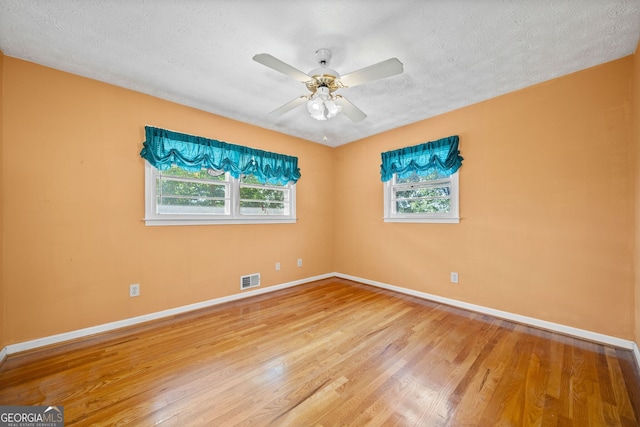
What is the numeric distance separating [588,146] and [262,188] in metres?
3.75

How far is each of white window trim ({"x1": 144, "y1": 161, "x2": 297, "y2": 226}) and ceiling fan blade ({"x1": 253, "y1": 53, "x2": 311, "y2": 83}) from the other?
1.94 metres

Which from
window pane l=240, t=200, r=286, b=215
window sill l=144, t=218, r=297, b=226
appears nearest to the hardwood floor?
window sill l=144, t=218, r=297, b=226

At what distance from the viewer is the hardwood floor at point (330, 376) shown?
1.47 m

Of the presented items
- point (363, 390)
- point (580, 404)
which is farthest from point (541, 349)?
point (363, 390)

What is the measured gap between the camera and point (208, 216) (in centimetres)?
325

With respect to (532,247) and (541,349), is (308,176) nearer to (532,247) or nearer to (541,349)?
(532,247)

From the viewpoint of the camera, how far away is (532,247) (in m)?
2.66

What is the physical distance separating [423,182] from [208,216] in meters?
3.01

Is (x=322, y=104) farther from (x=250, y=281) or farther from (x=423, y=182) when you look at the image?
(x=250, y=281)

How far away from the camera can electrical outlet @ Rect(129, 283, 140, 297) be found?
2668mm

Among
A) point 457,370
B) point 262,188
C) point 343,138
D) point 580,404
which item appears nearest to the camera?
point 580,404

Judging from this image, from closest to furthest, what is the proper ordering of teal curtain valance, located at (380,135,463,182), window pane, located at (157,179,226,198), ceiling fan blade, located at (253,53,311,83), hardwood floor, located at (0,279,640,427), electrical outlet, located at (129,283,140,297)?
hardwood floor, located at (0,279,640,427) → ceiling fan blade, located at (253,53,311,83) → electrical outlet, located at (129,283,140,297) → window pane, located at (157,179,226,198) → teal curtain valance, located at (380,135,463,182)

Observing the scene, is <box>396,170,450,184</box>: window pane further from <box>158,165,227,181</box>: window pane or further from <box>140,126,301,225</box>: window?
<box>158,165,227,181</box>: window pane

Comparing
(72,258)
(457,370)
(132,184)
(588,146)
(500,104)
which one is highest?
(500,104)
